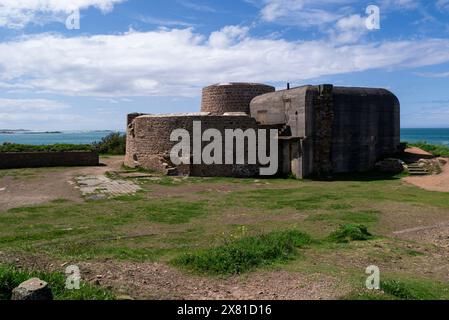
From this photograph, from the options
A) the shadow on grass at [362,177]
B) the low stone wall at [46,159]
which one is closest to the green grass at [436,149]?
the shadow on grass at [362,177]

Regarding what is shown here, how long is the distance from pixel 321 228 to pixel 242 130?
37.0 ft

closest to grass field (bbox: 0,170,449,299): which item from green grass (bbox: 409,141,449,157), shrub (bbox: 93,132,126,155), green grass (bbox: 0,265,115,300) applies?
green grass (bbox: 0,265,115,300)

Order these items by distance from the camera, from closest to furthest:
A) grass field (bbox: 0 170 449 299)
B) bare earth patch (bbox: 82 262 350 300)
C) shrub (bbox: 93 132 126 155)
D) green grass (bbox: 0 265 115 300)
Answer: green grass (bbox: 0 265 115 300) < bare earth patch (bbox: 82 262 350 300) < grass field (bbox: 0 170 449 299) < shrub (bbox: 93 132 126 155)

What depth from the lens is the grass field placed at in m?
6.57

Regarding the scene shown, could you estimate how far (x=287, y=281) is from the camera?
587 centimetres

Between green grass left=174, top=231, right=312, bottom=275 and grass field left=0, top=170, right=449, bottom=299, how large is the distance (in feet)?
0.05

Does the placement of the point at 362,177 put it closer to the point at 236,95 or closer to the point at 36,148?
the point at 236,95

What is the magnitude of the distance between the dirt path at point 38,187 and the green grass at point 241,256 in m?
7.71

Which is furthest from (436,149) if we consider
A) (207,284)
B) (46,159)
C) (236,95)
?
(46,159)

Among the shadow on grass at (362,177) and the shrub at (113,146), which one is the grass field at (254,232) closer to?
the shadow on grass at (362,177)

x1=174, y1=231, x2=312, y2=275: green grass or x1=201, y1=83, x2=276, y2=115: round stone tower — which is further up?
x1=201, y1=83, x2=276, y2=115: round stone tower

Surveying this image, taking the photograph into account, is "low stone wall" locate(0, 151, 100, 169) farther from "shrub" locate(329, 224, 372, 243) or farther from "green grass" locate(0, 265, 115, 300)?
"green grass" locate(0, 265, 115, 300)

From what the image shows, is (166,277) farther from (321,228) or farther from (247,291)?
(321,228)
